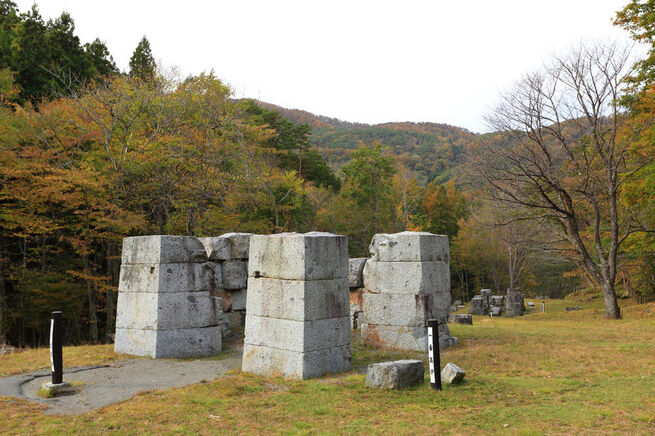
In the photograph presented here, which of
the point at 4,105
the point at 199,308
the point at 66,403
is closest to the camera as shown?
→ the point at 66,403

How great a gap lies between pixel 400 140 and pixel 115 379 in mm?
91227

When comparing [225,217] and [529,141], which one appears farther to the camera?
[225,217]

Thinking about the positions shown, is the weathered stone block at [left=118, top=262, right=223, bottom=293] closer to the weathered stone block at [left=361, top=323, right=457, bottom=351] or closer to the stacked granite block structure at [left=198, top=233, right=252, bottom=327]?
the stacked granite block structure at [left=198, top=233, right=252, bottom=327]

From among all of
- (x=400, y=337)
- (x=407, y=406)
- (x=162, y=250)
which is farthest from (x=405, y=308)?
(x=162, y=250)

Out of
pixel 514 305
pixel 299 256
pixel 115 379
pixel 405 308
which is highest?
pixel 299 256

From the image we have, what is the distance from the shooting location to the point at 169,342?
30.7 feet

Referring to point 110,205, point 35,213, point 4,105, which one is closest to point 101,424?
point 110,205

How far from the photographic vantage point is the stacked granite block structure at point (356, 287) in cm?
1155

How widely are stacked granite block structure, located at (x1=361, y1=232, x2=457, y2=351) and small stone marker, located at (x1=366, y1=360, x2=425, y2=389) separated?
317 centimetres

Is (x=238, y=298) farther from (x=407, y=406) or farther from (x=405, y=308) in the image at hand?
(x=407, y=406)

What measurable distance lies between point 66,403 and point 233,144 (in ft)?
73.2

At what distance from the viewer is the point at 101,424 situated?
5305 mm

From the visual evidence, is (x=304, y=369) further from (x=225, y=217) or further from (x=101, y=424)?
(x=225, y=217)

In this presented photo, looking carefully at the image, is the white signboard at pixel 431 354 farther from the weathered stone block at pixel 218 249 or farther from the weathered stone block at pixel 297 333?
the weathered stone block at pixel 218 249
